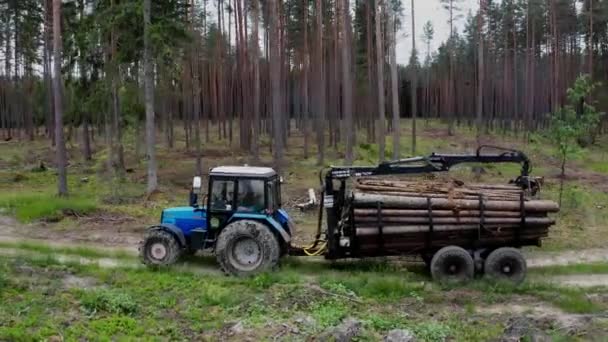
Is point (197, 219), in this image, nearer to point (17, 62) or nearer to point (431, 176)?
point (431, 176)

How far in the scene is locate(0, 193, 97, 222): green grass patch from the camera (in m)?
19.4

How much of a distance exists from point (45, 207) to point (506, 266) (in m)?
14.4

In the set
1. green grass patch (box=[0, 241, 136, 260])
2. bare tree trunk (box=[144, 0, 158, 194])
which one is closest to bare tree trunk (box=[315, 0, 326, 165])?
bare tree trunk (box=[144, 0, 158, 194])

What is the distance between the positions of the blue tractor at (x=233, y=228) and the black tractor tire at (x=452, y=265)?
305cm

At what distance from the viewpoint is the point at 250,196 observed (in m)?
12.6

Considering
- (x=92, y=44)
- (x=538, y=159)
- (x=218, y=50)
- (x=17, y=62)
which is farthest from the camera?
(x=17, y=62)

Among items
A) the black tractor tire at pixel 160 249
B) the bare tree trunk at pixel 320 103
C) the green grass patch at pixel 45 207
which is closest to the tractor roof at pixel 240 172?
the black tractor tire at pixel 160 249

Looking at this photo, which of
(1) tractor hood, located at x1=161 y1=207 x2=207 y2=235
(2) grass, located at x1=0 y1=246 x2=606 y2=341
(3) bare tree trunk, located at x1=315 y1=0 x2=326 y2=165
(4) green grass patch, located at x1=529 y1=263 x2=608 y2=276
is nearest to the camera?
(2) grass, located at x1=0 y1=246 x2=606 y2=341

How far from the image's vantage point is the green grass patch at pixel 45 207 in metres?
19.4

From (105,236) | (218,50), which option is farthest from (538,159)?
(105,236)

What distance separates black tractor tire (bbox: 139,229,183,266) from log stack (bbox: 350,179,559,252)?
12.1 ft

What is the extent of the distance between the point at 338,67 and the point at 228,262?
3114 cm

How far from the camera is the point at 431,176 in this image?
72.9 feet

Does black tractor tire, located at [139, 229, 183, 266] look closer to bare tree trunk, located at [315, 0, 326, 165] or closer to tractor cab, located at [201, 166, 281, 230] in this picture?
tractor cab, located at [201, 166, 281, 230]
